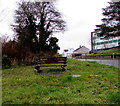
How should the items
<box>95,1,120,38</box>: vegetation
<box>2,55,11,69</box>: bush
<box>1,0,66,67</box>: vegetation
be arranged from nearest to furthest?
<box>2,55,11,69</box>: bush
<box>1,0,66,67</box>: vegetation
<box>95,1,120,38</box>: vegetation

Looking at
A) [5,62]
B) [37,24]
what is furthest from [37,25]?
[5,62]

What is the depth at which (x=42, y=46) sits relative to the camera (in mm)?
18406

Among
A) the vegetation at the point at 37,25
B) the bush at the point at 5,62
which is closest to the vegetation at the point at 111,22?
the vegetation at the point at 37,25

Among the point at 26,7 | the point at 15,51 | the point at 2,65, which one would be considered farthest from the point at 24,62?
the point at 26,7

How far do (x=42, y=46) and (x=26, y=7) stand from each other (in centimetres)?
506

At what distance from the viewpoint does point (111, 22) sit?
2292 centimetres

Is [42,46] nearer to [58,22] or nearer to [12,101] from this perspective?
[58,22]

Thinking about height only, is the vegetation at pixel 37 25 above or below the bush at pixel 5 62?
above

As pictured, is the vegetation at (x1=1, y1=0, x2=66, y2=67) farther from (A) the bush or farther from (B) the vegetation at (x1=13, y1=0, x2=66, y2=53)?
(A) the bush

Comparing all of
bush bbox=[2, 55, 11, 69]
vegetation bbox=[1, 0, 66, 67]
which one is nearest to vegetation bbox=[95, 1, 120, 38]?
vegetation bbox=[1, 0, 66, 67]

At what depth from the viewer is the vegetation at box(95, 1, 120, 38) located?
21.6 meters

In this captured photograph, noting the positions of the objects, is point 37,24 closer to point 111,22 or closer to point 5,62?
point 5,62

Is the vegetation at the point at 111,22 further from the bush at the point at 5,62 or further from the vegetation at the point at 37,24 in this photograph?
the bush at the point at 5,62

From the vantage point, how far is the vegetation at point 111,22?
850 inches
